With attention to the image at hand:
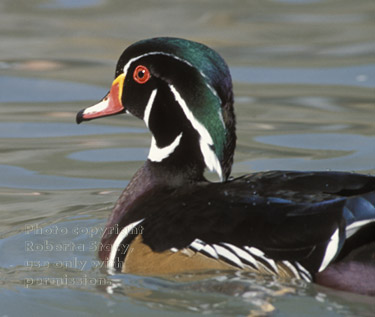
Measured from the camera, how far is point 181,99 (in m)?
5.42

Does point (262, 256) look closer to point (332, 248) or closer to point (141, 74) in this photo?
point (332, 248)

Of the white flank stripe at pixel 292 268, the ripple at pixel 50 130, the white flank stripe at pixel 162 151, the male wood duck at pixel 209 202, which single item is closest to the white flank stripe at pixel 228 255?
the male wood duck at pixel 209 202

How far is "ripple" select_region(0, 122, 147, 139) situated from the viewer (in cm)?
842

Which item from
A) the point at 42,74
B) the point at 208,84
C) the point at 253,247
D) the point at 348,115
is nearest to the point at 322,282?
the point at 253,247

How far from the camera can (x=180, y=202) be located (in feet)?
17.0

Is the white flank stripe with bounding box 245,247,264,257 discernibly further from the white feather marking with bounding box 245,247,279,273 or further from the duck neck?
the duck neck

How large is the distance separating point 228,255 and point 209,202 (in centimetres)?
34

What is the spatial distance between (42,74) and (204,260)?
226 inches

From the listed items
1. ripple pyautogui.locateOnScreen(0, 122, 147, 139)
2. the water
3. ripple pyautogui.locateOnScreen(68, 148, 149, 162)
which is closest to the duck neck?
the water

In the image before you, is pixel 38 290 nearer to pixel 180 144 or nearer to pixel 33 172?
pixel 180 144

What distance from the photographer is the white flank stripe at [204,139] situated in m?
5.39

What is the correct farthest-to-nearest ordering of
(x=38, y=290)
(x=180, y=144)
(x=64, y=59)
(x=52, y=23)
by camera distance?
1. (x=52, y=23)
2. (x=64, y=59)
3. (x=180, y=144)
4. (x=38, y=290)

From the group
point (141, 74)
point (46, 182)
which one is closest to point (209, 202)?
point (141, 74)

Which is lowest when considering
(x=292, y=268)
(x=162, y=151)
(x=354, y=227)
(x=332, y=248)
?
(x=292, y=268)
